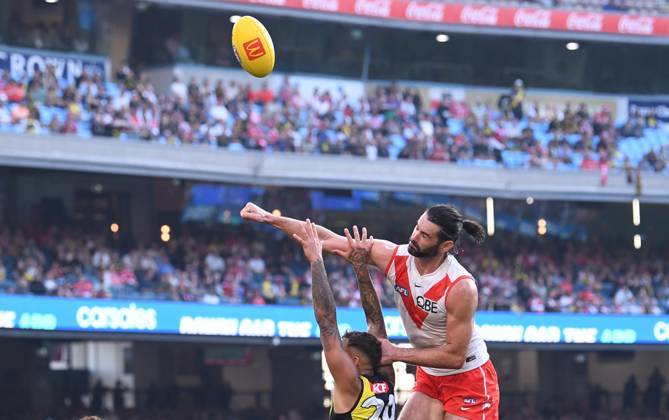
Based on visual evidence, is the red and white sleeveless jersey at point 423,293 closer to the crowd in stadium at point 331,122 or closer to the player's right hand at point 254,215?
the player's right hand at point 254,215

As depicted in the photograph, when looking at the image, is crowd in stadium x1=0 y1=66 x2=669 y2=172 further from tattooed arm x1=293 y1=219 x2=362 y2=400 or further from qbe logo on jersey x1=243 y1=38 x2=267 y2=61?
tattooed arm x1=293 y1=219 x2=362 y2=400

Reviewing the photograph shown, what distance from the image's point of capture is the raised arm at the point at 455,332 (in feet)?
31.2

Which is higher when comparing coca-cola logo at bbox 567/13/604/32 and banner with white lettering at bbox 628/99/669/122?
coca-cola logo at bbox 567/13/604/32

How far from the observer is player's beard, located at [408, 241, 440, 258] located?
9312 millimetres

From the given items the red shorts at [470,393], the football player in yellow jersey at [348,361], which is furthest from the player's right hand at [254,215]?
the red shorts at [470,393]

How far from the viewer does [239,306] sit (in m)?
28.2

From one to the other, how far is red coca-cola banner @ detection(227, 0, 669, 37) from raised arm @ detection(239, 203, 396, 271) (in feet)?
79.6

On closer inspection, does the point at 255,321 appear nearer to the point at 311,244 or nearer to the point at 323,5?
the point at 323,5

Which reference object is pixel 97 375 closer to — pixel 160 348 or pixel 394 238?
pixel 160 348

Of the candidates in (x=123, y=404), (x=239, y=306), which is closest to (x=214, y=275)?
(x=239, y=306)

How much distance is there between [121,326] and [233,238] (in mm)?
5022

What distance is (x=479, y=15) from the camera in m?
36.2

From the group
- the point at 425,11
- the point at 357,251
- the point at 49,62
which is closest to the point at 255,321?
the point at 49,62

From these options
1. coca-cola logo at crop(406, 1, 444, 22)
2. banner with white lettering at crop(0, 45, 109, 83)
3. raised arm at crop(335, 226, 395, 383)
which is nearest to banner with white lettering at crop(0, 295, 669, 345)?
banner with white lettering at crop(0, 45, 109, 83)
